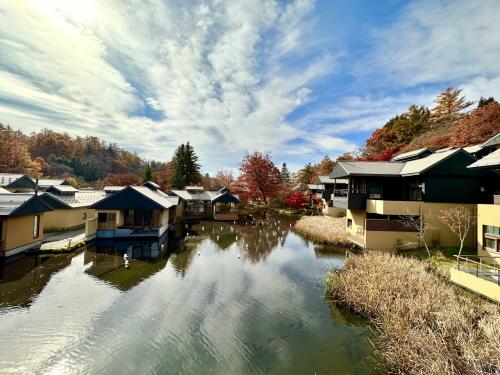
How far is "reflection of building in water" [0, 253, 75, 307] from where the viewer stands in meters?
10.0

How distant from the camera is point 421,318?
720cm

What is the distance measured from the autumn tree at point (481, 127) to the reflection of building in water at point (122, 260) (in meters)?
35.5

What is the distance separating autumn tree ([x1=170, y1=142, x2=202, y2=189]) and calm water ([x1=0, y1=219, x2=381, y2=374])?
35354mm

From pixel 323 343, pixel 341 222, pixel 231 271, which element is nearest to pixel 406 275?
pixel 323 343

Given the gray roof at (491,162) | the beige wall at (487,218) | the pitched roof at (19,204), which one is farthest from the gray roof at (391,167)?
the pitched roof at (19,204)

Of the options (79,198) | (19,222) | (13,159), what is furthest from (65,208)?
(13,159)

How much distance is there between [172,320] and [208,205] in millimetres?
31067

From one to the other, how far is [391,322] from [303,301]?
3877mm

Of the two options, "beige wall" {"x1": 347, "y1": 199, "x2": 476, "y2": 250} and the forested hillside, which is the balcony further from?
the forested hillside

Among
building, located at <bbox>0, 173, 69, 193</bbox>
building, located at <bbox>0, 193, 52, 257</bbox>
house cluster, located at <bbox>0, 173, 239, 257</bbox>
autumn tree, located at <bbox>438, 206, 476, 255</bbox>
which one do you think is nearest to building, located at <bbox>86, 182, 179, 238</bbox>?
house cluster, located at <bbox>0, 173, 239, 257</bbox>

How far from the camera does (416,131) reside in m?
45.8

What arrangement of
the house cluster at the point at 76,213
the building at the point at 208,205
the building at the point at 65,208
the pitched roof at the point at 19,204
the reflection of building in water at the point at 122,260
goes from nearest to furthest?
the reflection of building in water at the point at 122,260, the pitched roof at the point at 19,204, the house cluster at the point at 76,213, the building at the point at 65,208, the building at the point at 208,205

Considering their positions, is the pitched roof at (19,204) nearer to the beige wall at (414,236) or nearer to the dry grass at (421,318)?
the dry grass at (421,318)

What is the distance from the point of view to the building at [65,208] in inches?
898
